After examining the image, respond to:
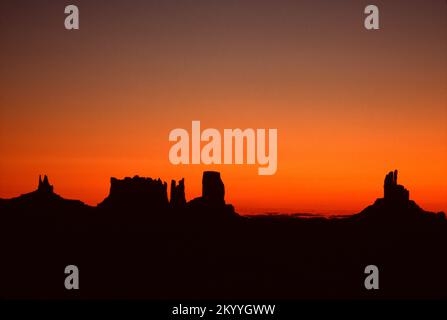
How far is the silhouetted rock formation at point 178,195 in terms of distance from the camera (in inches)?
5522

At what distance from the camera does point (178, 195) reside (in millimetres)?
141500

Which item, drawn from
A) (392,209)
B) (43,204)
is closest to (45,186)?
(43,204)

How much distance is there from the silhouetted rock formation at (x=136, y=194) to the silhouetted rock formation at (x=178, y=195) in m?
2.25

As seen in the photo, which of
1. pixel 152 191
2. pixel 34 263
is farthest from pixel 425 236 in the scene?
pixel 34 263

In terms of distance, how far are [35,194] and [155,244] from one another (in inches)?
1148

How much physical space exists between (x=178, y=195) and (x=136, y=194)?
10291 mm

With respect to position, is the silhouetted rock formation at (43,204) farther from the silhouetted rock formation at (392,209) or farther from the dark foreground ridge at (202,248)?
the silhouetted rock formation at (392,209)

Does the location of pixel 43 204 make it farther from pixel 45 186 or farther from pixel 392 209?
pixel 392 209

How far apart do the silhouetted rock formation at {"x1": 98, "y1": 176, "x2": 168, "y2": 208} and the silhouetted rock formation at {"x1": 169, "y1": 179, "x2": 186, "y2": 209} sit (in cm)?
225

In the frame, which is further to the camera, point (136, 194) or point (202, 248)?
point (136, 194)

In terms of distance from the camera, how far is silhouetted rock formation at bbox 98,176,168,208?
140 m
